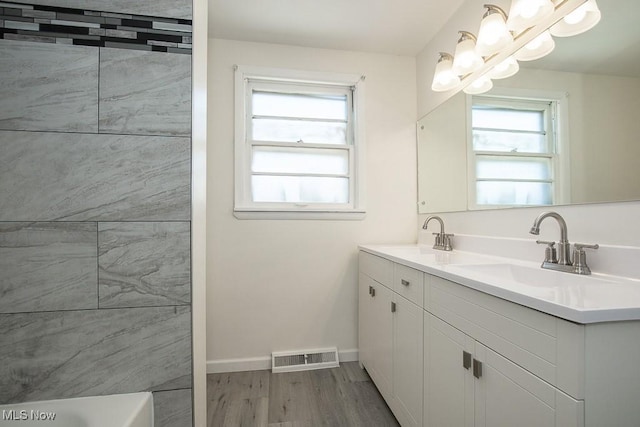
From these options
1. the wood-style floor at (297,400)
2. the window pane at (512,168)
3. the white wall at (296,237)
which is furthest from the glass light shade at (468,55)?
the wood-style floor at (297,400)

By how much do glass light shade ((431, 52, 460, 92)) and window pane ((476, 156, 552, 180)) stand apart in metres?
0.52

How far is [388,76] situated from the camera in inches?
91.2

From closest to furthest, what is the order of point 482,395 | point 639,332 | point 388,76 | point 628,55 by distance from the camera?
1. point 639,332
2. point 482,395
3. point 628,55
4. point 388,76

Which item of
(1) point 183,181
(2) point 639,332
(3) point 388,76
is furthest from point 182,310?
(3) point 388,76

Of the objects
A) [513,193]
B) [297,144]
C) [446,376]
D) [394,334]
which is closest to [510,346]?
[446,376]

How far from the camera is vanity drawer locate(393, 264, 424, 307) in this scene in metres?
1.28

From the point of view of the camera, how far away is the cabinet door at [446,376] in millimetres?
975

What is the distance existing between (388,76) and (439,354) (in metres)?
2.03

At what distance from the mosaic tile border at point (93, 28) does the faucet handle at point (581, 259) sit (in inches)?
61.2

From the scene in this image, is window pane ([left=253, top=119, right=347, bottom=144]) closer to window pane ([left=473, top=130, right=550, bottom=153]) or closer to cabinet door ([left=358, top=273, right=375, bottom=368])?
window pane ([left=473, top=130, right=550, bottom=153])

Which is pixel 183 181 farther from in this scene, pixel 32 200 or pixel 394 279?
→ pixel 394 279

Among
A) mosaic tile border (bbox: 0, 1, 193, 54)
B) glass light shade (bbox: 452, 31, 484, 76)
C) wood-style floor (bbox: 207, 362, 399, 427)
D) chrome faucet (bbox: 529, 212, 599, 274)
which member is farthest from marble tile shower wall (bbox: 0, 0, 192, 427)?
glass light shade (bbox: 452, 31, 484, 76)

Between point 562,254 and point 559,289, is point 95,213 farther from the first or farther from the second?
point 562,254

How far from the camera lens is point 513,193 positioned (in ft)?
4.78
